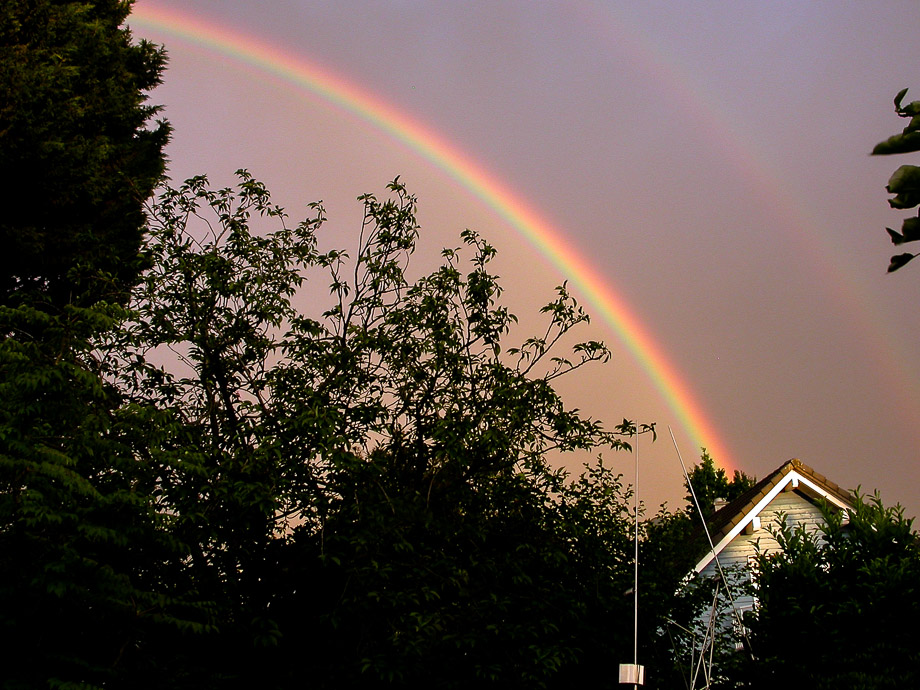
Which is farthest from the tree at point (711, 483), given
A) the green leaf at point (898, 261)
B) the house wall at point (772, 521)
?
the green leaf at point (898, 261)

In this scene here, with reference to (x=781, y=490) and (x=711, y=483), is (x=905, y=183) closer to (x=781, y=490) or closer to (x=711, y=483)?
(x=781, y=490)

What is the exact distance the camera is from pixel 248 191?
454 inches

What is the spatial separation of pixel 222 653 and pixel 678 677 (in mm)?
5763

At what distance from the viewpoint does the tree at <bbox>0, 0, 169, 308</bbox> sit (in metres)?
12.6

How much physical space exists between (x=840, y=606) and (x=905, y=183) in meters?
8.99

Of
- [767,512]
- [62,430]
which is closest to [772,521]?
[767,512]

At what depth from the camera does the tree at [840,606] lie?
880cm

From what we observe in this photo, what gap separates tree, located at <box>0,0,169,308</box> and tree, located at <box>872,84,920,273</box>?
431 inches

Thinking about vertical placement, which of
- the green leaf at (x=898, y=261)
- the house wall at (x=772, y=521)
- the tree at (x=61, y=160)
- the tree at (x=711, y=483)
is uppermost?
the tree at (x=711, y=483)

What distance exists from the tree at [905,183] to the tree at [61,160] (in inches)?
431

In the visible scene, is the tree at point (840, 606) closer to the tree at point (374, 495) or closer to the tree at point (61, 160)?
the tree at point (374, 495)

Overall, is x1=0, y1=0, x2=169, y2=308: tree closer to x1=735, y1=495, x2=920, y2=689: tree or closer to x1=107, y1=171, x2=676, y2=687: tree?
x1=107, y1=171, x2=676, y2=687: tree

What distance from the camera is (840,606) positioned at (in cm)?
919

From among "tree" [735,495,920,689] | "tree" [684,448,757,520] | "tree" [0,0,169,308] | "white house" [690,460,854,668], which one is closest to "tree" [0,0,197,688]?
"tree" [0,0,169,308]
